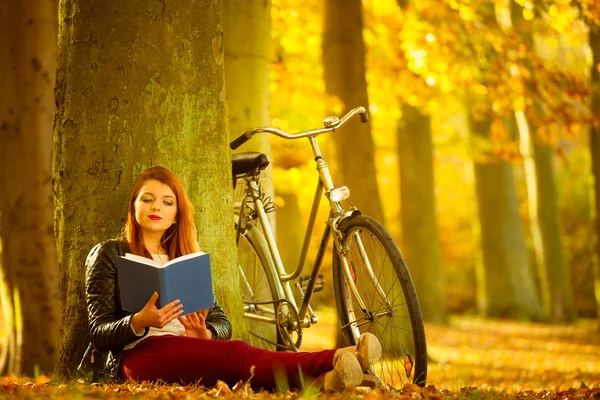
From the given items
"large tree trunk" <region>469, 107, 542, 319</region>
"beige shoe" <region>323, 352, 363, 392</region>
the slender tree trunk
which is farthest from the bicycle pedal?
"large tree trunk" <region>469, 107, 542, 319</region>

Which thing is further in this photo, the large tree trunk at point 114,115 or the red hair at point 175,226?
the large tree trunk at point 114,115

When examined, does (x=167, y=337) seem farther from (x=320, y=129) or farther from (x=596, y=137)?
(x=596, y=137)

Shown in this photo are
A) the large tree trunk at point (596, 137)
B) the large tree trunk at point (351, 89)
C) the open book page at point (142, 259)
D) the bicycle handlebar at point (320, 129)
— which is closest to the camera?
the open book page at point (142, 259)

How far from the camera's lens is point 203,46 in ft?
16.8

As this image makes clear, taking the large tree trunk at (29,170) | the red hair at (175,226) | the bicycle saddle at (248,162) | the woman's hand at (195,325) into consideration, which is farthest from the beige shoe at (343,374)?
the large tree trunk at (29,170)

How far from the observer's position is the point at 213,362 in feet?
A: 14.3

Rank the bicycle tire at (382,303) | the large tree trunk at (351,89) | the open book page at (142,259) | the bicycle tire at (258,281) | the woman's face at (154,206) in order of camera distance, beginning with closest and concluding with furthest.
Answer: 1. the open book page at (142,259)
2. the bicycle tire at (382,303)
3. the woman's face at (154,206)
4. the bicycle tire at (258,281)
5. the large tree trunk at (351,89)

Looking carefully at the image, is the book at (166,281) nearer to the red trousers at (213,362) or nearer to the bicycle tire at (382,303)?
the red trousers at (213,362)

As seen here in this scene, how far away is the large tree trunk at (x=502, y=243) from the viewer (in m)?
18.2

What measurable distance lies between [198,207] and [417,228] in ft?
37.3

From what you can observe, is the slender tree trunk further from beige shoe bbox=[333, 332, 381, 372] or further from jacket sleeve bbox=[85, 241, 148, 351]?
beige shoe bbox=[333, 332, 381, 372]

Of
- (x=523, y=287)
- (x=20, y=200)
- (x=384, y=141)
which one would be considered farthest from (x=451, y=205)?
(x=20, y=200)

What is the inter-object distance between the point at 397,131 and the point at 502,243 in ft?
12.6

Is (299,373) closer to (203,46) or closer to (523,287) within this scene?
(203,46)
